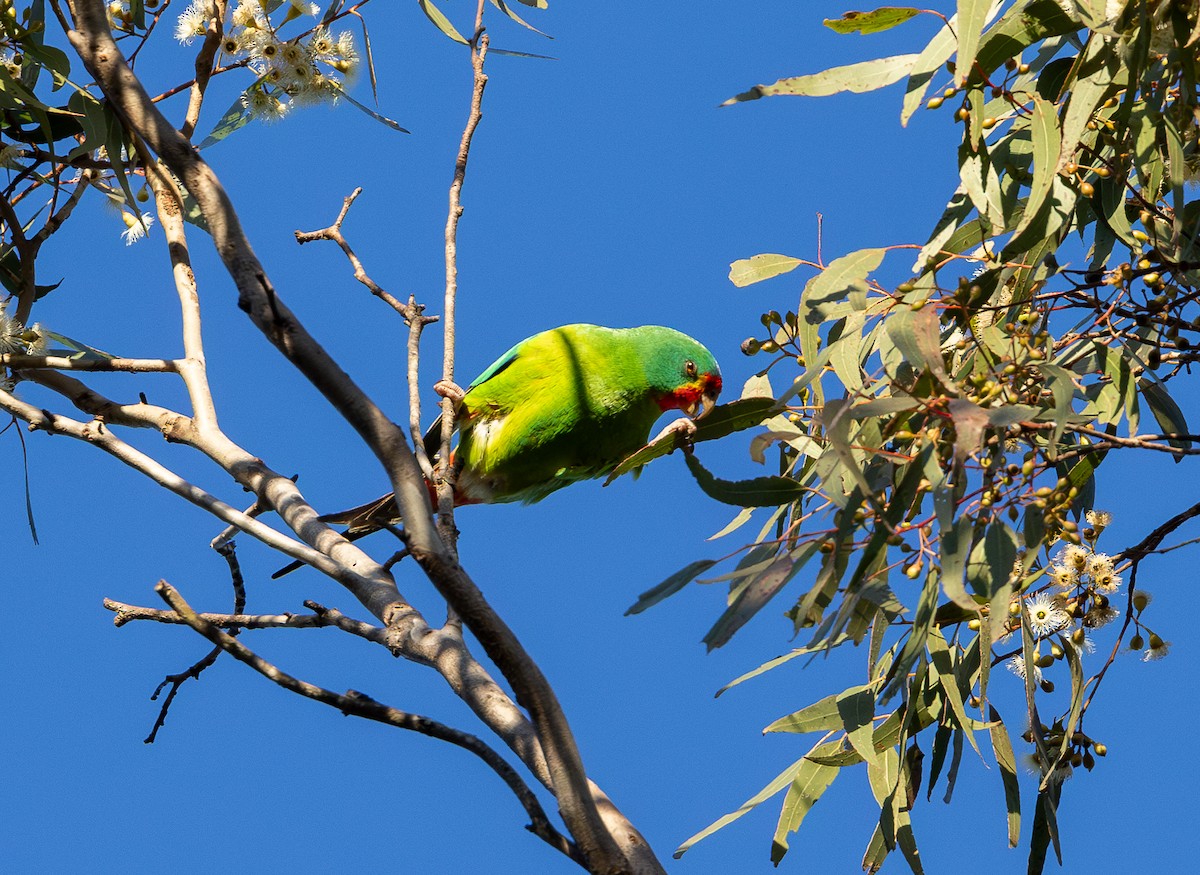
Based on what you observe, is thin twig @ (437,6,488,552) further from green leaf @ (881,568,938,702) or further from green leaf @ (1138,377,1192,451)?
green leaf @ (1138,377,1192,451)

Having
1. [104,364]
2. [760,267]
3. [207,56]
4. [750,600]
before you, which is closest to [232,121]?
[207,56]

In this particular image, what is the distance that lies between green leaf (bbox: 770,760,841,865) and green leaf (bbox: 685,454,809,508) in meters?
0.78

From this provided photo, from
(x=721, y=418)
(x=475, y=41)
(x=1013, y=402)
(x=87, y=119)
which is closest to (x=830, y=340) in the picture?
(x=721, y=418)

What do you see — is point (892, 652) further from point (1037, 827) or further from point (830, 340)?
point (830, 340)

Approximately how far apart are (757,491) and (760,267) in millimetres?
648

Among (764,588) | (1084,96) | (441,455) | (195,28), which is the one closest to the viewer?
(764,588)

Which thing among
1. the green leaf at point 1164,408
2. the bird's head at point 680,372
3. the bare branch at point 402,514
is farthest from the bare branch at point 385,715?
the bird's head at point 680,372

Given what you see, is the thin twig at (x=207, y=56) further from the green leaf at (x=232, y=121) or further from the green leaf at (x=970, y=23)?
the green leaf at (x=970, y=23)

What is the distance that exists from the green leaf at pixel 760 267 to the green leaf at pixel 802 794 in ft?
3.86

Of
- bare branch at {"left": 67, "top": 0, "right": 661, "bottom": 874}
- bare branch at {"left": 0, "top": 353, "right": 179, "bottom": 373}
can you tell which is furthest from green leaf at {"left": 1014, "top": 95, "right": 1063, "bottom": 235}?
bare branch at {"left": 0, "top": 353, "right": 179, "bottom": 373}

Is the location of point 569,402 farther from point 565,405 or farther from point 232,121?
point 232,121

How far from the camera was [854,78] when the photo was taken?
2561 millimetres

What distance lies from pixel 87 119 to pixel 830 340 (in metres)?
1.95

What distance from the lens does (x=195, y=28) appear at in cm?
331
